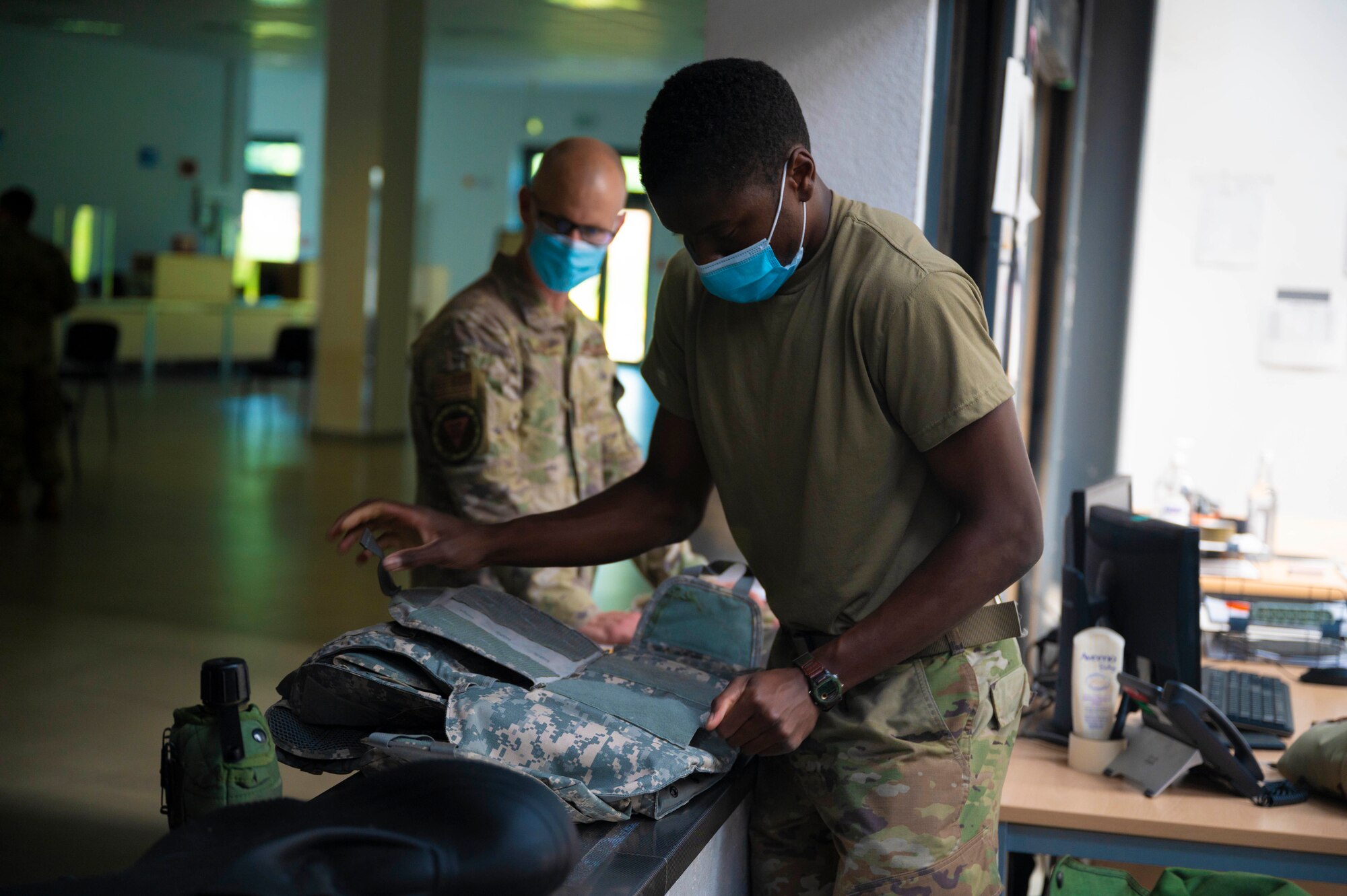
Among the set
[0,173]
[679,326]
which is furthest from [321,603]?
[0,173]

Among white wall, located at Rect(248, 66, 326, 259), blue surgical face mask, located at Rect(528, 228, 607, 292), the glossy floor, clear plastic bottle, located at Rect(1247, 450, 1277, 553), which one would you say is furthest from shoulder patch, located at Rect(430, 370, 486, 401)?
white wall, located at Rect(248, 66, 326, 259)

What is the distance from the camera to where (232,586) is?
554 cm

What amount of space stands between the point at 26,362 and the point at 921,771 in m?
6.78

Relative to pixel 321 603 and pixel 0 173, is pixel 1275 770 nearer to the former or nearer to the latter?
pixel 321 603

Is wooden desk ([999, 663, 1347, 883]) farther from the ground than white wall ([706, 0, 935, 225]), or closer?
closer

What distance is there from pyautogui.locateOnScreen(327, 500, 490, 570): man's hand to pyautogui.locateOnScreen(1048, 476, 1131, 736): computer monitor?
1122mm

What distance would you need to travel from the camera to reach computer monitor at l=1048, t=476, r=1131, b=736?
2152mm

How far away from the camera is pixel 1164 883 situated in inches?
64.9

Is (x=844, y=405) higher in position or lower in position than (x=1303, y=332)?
lower

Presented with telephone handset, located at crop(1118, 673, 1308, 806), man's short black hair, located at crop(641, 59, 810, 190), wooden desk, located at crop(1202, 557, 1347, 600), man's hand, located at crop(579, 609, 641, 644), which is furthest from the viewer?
wooden desk, located at crop(1202, 557, 1347, 600)

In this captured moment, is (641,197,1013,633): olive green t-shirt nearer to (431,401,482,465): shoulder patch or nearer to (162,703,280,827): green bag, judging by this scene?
(162,703,280,827): green bag

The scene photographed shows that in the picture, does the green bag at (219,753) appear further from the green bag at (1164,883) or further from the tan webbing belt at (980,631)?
the green bag at (1164,883)

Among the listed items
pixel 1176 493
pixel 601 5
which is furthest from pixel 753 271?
pixel 601 5

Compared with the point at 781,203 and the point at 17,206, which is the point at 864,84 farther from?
the point at 17,206
